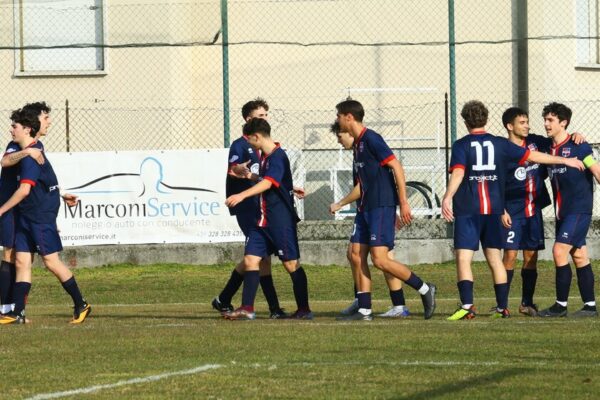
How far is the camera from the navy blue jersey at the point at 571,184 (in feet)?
44.4

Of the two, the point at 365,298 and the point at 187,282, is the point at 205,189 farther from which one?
the point at 365,298

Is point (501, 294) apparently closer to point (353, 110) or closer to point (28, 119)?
point (353, 110)

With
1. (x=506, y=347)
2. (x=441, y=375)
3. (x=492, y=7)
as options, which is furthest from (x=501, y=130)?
(x=441, y=375)

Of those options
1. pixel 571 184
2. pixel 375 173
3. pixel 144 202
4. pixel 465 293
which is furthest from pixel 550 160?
pixel 144 202

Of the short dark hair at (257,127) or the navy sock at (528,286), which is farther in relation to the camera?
the navy sock at (528,286)

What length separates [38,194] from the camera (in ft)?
43.1

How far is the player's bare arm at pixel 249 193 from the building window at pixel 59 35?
40.2ft

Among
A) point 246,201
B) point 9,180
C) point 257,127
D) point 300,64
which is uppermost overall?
point 300,64

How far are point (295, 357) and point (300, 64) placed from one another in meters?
16.4

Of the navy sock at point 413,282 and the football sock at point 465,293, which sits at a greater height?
the navy sock at point 413,282

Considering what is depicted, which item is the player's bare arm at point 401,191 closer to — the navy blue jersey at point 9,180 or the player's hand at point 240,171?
the player's hand at point 240,171

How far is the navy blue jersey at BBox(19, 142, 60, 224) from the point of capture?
1295cm

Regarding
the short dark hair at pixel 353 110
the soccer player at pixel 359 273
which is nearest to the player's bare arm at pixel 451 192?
the soccer player at pixel 359 273

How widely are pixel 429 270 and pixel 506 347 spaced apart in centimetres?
1041
